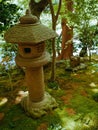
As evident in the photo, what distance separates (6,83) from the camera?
7750mm

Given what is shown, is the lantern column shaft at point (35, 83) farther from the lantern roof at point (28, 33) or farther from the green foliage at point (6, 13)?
the green foliage at point (6, 13)

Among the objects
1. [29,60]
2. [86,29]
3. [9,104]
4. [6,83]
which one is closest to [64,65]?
[86,29]

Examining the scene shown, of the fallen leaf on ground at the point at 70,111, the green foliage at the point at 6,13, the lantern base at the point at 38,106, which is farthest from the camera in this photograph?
the fallen leaf on ground at the point at 70,111

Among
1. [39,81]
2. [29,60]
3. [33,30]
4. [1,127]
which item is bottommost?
[1,127]

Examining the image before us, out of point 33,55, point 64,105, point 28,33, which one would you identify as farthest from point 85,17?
point 28,33

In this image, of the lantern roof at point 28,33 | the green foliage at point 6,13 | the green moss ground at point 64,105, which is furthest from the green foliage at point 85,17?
the lantern roof at point 28,33

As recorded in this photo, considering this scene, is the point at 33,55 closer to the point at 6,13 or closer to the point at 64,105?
the point at 6,13

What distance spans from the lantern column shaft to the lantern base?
13 cm

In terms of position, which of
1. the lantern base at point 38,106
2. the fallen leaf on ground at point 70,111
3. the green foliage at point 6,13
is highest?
the green foliage at point 6,13

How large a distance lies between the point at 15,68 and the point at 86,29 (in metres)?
3.48

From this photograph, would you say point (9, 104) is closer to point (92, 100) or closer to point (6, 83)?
point (6, 83)

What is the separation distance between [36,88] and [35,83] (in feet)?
0.50

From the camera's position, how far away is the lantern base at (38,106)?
5523mm

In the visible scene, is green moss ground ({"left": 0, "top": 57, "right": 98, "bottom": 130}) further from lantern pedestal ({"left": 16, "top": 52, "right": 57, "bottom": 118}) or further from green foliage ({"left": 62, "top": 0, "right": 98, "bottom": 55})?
green foliage ({"left": 62, "top": 0, "right": 98, "bottom": 55})
